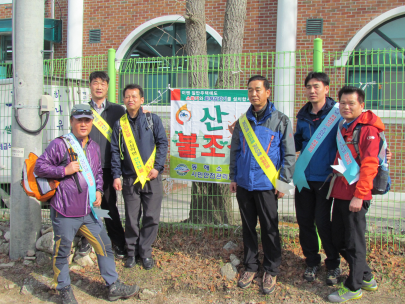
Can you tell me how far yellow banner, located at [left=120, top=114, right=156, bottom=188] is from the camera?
149 inches

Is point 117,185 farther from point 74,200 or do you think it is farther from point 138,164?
point 74,200

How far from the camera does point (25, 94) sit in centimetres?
413

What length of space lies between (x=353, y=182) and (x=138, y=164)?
7.12 feet

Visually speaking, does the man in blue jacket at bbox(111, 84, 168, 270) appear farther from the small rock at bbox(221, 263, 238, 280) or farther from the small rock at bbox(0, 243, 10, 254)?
the small rock at bbox(0, 243, 10, 254)

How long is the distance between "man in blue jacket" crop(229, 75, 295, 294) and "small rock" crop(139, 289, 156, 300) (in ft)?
2.98

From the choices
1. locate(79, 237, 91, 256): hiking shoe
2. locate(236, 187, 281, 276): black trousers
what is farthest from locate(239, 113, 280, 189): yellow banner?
locate(79, 237, 91, 256): hiking shoe

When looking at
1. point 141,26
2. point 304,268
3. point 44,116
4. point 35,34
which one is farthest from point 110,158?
point 141,26

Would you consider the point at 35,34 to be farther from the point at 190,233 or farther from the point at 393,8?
the point at 393,8

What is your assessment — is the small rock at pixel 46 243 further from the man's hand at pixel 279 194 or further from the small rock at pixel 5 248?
the man's hand at pixel 279 194

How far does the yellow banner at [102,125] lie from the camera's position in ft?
13.2

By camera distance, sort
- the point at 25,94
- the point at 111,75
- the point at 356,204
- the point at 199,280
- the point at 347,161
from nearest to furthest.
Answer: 1. the point at 356,204
2. the point at 347,161
3. the point at 199,280
4. the point at 25,94
5. the point at 111,75

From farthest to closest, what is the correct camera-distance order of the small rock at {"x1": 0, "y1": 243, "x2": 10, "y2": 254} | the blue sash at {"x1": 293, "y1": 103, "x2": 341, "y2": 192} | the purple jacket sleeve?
1. the small rock at {"x1": 0, "y1": 243, "x2": 10, "y2": 254}
2. the blue sash at {"x1": 293, "y1": 103, "x2": 341, "y2": 192}
3. the purple jacket sleeve

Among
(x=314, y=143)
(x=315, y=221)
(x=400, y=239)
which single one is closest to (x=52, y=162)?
(x=314, y=143)

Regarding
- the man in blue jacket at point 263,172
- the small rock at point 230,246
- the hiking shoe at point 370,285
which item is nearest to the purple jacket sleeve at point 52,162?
the man in blue jacket at point 263,172
